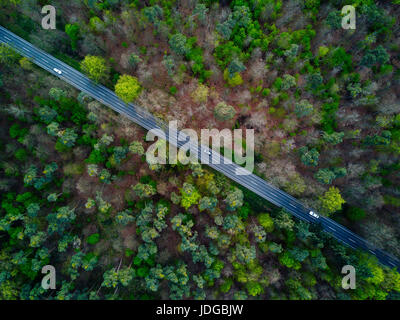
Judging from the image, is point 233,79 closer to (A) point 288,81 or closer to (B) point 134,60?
(A) point 288,81

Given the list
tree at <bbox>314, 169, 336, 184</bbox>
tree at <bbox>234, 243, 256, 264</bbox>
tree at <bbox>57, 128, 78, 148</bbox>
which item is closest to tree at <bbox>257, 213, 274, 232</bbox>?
tree at <bbox>234, 243, 256, 264</bbox>

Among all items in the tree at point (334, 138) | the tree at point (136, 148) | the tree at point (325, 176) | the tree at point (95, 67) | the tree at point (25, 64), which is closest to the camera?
the tree at point (136, 148)

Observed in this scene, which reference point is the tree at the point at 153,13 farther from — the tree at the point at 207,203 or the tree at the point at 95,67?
the tree at the point at 207,203

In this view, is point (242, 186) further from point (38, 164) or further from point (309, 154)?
point (38, 164)

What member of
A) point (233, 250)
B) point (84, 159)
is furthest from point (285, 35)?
point (84, 159)

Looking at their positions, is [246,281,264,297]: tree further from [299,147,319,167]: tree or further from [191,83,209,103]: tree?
[191,83,209,103]: tree

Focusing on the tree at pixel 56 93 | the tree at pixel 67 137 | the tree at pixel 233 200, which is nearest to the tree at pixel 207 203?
the tree at pixel 233 200
